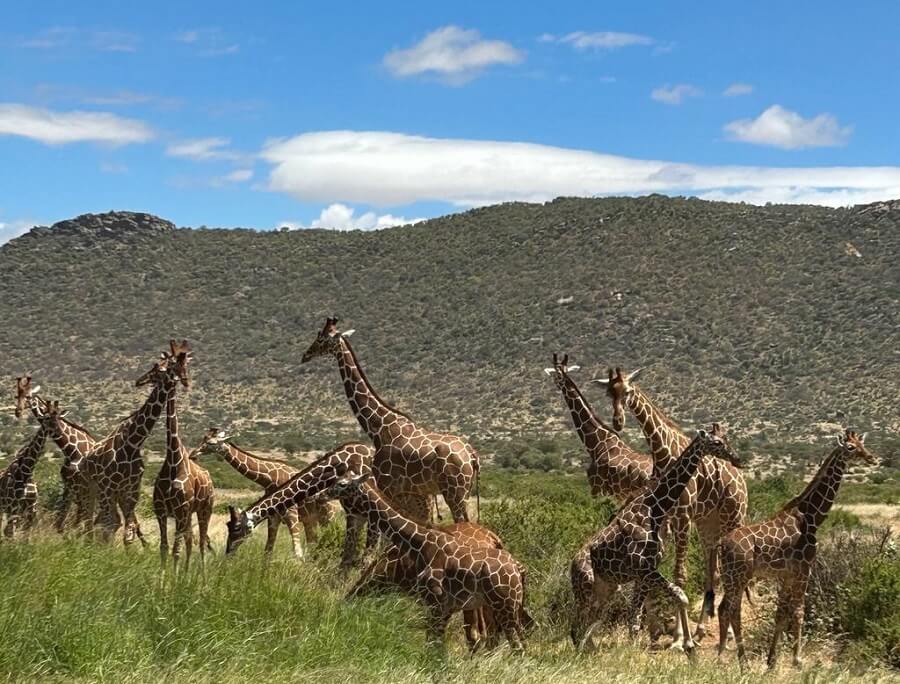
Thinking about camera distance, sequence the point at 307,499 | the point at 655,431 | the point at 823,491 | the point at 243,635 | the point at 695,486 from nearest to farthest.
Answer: the point at 243,635 < the point at 823,491 < the point at 307,499 < the point at 695,486 < the point at 655,431

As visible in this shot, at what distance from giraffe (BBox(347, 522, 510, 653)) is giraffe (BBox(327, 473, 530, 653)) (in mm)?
135

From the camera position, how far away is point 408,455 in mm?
12641

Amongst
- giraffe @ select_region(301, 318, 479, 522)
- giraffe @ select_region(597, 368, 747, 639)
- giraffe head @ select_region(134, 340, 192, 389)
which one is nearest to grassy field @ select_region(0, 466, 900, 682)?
giraffe @ select_region(597, 368, 747, 639)

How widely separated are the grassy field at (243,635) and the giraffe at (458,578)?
253 mm

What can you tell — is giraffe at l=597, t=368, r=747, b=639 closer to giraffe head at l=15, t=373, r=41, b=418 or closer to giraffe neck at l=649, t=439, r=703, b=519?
giraffe neck at l=649, t=439, r=703, b=519

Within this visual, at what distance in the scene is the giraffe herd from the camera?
10.3 meters

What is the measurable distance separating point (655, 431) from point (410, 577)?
3498mm

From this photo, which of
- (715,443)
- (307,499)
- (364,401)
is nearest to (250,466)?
(364,401)

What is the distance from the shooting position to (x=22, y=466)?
47.1 ft

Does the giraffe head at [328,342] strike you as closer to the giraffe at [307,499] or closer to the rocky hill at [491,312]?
the giraffe at [307,499]

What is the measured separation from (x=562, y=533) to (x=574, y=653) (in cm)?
501

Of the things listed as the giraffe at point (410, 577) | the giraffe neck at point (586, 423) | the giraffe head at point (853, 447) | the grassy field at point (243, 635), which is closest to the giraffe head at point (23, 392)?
the grassy field at point (243, 635)

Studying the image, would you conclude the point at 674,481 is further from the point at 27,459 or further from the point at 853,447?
the point at 27,459

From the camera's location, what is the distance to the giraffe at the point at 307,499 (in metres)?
10.8
